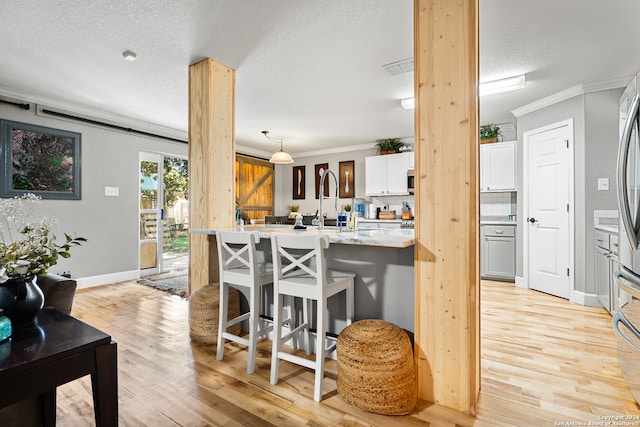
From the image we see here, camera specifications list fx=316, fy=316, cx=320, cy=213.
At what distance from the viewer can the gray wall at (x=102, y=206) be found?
423cm

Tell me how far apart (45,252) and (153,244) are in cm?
455

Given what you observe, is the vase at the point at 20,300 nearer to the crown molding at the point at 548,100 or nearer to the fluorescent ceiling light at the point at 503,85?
the fluorescent ceiling light at the point at 503,85

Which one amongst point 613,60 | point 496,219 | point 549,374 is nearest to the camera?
point 549,374

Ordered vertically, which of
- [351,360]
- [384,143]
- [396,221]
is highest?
[384,143]

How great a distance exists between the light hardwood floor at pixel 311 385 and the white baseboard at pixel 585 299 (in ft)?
1.77

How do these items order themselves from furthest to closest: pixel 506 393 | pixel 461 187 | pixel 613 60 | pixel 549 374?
pixel 613 60 → pixel 549 374 → pixel 506 393 → pixel 461 187

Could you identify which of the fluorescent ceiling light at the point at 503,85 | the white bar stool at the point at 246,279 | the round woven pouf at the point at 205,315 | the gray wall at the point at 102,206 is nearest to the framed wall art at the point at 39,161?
the gray wall at the point at 102,206

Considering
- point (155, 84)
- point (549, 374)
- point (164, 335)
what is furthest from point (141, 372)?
point (155, 84)

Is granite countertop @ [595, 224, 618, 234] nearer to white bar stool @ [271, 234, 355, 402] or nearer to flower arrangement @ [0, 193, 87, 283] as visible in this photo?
white bar stool @ [271, 234, 355, 402]

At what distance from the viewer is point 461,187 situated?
1708 millimetres

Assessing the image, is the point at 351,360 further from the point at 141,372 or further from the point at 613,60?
the point at 613,60

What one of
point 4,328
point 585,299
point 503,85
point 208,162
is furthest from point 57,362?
→ point 585,299

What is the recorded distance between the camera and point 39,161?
4.02 m

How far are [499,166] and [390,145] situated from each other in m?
2.01
